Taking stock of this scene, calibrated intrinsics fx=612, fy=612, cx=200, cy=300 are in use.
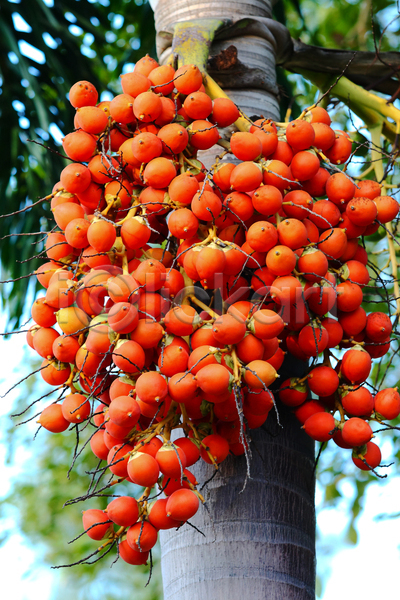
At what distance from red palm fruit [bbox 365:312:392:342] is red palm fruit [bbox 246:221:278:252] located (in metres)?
0.25

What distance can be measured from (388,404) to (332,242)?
10.9 inches

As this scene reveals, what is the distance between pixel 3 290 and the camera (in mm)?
2609

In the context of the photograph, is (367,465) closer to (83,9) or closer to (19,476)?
(83,9)

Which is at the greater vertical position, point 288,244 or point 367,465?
point 288,244

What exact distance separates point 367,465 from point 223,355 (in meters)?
0.33

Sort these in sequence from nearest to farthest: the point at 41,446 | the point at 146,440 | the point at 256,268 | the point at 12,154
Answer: the point at 146,440, the point at 256,268, the point at 12,154, the point at 41,446

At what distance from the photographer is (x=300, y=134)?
1.04 m

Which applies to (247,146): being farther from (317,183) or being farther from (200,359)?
(200,359)

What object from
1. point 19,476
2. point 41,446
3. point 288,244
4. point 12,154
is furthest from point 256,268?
point 19,476

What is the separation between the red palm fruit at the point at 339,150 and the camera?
44.8 inches

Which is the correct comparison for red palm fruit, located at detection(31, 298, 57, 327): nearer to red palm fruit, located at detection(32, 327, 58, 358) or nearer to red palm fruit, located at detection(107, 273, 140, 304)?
red palm fruit, located at detection(32, 327, 58, 358)

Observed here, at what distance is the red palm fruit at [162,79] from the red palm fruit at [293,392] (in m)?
0.56

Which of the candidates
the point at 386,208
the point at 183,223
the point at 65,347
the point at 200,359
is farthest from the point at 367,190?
the point at 65,347

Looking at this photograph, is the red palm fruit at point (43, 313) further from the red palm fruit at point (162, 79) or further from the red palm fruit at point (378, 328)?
the red palm fruit at point (378, 328)
